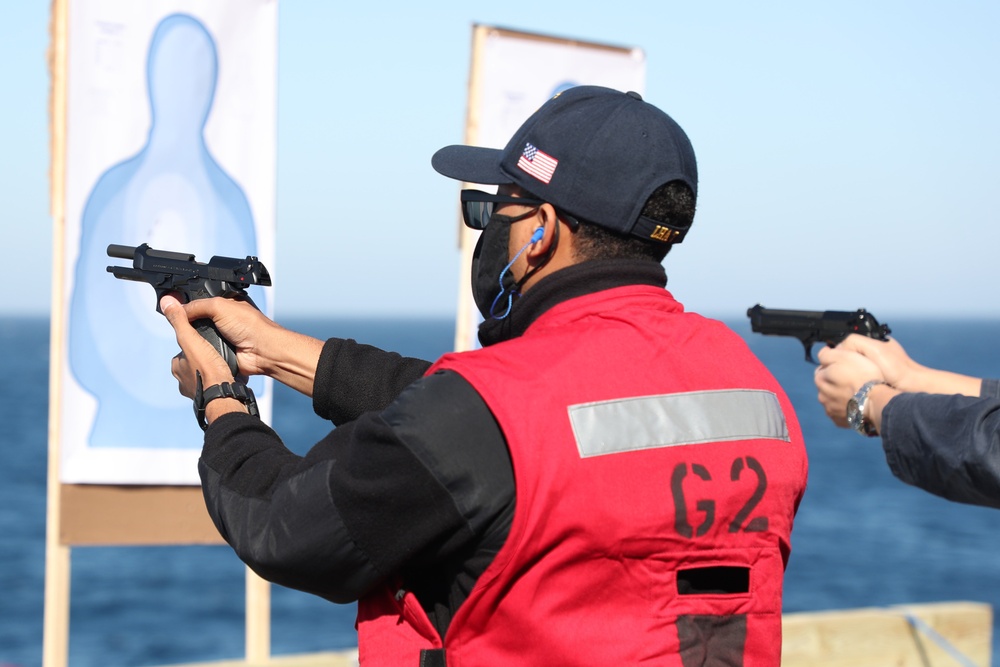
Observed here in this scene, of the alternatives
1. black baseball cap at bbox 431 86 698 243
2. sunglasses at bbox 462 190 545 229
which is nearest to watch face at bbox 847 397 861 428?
black baseball cap at bbox 431 86 698 243

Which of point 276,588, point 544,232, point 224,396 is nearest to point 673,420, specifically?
point 544,232

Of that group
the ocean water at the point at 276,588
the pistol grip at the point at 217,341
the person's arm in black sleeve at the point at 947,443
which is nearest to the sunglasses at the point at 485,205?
the pistol grip at the point at 217,341

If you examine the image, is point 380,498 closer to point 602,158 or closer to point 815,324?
point 602,158

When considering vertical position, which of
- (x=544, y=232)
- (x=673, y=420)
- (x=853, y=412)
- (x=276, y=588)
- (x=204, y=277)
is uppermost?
(x=544, y=232)

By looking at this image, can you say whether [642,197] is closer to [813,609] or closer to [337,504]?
[337,504]

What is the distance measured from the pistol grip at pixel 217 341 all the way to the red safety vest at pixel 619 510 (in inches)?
27.8

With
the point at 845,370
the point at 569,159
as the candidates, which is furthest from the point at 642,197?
the point at 845,370

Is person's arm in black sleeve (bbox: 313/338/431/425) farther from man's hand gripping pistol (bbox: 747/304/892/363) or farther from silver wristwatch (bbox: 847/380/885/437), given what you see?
man's hand gripping pistol (bbox: 747/304/892/363)

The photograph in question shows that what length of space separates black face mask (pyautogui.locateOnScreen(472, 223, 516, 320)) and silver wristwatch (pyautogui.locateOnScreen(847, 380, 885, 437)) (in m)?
1.11

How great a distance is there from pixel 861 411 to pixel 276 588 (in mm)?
20991

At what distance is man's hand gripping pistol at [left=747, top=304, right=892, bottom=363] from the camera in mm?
3340

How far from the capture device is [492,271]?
1.91 m

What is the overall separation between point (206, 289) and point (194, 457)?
2.19 meters

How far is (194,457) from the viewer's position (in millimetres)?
4398
